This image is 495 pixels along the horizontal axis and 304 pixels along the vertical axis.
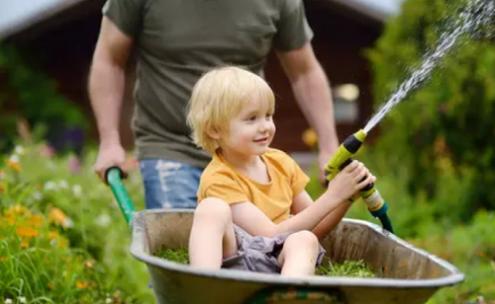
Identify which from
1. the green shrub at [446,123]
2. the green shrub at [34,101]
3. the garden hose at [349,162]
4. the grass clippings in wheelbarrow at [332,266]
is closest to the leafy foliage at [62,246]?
the grass clippings in wheelbarrow at [332,266]

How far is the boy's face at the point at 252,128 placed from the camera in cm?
343

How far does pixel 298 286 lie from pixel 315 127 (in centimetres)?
214

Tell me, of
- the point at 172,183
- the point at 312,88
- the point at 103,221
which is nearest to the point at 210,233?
the point at 172,183

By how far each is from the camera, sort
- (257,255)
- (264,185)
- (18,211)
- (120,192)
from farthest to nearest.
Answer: (18,211)
(120,192)
(264,185)
(257,255)

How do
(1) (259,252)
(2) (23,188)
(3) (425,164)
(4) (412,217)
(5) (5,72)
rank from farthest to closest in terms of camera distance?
(5) (5,72) → (3) (425,164) → (4) (412,217) → (2) (23,188) → (1) (259,252)

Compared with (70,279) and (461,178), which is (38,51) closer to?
(461,178)

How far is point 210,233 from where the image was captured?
313cm

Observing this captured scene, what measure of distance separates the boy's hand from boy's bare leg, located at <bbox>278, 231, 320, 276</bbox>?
0.45 feet

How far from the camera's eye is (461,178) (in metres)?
9.20

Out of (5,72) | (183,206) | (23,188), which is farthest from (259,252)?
(5,72)

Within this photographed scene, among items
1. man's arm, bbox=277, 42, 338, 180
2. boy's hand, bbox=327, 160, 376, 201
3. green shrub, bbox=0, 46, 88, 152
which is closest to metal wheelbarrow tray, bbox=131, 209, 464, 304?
boy's hand, bbox=327, 160, 376, 201

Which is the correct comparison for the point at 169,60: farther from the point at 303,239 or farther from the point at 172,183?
the point at 303,239

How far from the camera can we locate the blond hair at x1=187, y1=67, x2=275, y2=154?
→ 135 inches

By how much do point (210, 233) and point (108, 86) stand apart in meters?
1.57
